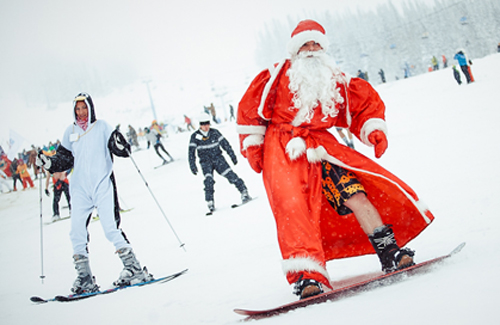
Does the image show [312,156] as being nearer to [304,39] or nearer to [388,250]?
[388,250]

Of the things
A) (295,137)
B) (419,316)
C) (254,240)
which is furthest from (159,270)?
(419,316)

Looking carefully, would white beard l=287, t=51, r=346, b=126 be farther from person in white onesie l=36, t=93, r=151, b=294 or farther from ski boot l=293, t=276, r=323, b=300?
person in white onesie l=36, t=93, r=151, b=294

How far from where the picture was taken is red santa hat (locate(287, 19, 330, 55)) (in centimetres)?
257

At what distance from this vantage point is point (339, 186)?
2.33 metres

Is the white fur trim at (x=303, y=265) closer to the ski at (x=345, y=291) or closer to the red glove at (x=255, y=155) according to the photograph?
the ski at (x=345, y=291)

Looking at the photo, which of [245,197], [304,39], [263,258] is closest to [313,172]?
[304,39]

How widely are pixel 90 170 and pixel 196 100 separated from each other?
7321cm

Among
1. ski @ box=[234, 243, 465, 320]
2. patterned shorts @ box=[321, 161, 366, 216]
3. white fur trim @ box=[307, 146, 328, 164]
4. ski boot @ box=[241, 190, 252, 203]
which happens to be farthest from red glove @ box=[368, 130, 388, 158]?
ski boot @ box=[241, 190, 252, 203]

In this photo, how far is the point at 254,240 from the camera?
4246mm

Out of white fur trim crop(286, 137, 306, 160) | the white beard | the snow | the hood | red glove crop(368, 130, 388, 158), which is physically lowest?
the snow

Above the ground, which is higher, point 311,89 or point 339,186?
point 311,89

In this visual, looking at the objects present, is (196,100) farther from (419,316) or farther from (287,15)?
(419,316)

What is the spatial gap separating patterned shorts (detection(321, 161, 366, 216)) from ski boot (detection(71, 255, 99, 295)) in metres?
2.47

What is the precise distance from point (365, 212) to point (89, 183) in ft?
8.66
